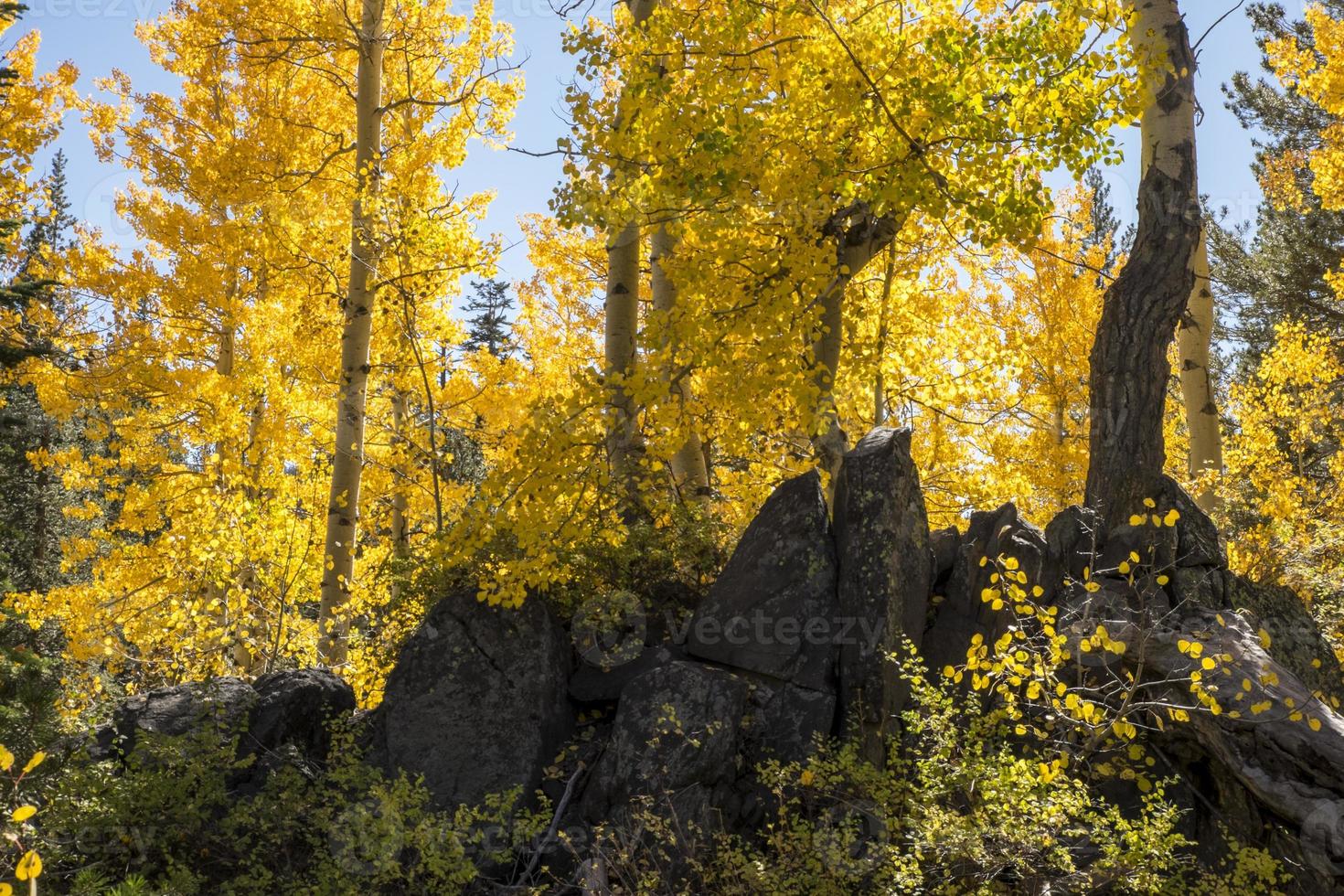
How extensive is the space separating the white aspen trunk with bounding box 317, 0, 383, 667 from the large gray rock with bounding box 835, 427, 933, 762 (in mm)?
3706

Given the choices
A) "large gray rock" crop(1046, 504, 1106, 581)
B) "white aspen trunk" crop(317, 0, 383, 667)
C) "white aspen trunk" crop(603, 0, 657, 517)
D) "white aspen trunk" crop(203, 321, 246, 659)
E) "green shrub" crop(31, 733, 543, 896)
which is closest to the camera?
"green shrub" crop(31, 733, 543, 896)

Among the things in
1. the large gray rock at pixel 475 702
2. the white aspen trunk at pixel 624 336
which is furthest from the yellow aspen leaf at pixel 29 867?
the white aspen trunk at pixel 624 336

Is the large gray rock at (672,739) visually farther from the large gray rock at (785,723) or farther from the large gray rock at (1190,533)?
the large gray rock at (1190,533)

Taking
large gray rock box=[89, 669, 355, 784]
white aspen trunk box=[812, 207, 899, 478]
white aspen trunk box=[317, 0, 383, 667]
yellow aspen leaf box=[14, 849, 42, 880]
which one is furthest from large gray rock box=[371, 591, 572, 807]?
yellow aspen leaf box=[14, 849, 42, 880]

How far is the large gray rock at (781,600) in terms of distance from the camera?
5.04m

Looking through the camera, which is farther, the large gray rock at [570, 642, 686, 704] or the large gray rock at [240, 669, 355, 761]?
the large gray rock at [240, 669, 355, 761]

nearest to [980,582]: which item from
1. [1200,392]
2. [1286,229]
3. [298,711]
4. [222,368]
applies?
[1200,392]

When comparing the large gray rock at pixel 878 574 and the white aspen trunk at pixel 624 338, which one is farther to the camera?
the white aspen trunk at pixel 624 338

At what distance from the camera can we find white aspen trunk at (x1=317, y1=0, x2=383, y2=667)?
6918 mm

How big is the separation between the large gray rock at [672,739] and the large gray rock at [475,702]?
446 mm

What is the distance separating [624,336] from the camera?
21.5 ft

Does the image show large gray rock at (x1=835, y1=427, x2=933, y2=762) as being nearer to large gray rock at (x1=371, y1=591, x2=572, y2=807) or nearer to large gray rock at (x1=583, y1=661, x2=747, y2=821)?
large gray rock at (x1=583, y1=661, x2=747, y2=821)

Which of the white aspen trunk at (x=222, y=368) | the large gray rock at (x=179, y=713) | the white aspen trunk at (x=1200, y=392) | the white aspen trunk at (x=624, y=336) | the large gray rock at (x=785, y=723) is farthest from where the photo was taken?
the white aspen trunk at (x=222, y=368)

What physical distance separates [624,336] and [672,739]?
9.51ft
